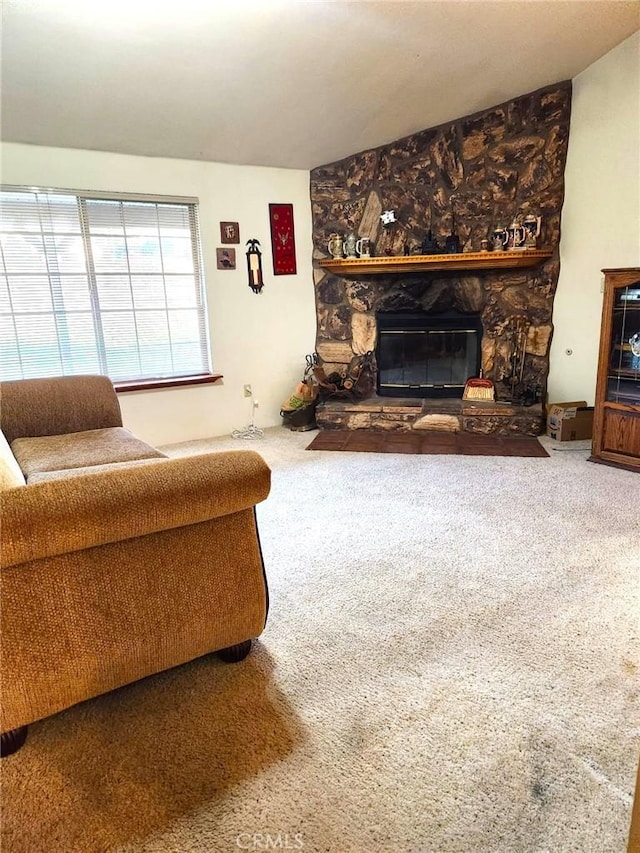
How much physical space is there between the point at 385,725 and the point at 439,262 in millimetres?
3608

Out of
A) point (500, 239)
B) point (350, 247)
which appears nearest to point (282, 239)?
point (350, 247)

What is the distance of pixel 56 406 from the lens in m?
2.80

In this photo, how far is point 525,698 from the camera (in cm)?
142

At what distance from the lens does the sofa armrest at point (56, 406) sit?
2.72 metres

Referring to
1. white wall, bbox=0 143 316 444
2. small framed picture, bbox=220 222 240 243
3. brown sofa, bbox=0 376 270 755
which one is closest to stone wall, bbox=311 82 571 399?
white wall, bbox=0 143 316 444

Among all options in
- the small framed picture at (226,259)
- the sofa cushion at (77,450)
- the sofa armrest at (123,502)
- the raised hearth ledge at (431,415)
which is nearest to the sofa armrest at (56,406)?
the sofa cushion at (77,450)

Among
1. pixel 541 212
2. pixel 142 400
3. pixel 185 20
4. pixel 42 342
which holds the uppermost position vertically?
pixel 185 20

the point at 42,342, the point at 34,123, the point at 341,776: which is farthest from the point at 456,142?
the point at 341,776

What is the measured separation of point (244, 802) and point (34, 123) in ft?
12.8

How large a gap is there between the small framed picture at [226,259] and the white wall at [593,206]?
106 inches

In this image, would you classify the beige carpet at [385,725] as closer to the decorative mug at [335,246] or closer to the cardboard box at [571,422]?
the cardboard box at [571,422]

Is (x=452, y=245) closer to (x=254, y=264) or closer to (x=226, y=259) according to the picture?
(x=254, y=264)

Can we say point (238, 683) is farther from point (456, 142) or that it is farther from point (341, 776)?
point (456, 142)

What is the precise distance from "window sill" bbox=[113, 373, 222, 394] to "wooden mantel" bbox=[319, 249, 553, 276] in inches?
56.6
